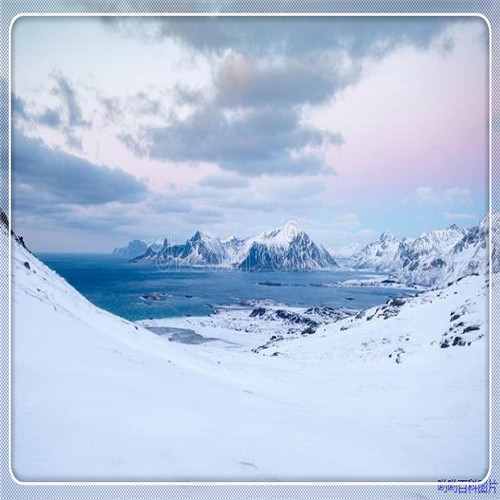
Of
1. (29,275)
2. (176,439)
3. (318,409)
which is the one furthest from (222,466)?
(29,275)

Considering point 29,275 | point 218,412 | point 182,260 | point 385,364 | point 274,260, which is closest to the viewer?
point 218,412

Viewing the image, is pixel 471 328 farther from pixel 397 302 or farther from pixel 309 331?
pixel 309 331

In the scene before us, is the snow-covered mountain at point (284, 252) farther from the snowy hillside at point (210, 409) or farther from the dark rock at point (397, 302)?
→ the snowy hillside at point (210, 409)

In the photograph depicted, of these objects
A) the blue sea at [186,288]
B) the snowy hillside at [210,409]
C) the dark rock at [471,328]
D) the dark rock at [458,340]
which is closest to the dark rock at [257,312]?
the blue sea at [186,288]

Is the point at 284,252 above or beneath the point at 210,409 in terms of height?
above

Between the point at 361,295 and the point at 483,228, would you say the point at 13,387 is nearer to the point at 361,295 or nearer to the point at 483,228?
the point at 483,228

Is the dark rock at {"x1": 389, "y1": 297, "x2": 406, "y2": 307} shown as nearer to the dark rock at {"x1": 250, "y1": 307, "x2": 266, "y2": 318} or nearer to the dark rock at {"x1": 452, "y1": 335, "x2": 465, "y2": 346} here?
the dark rock at {"x1": 250, "y1": 307, "x2": 266, "y2": 318}

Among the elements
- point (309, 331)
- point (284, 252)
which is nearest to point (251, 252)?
point (284, 252)
